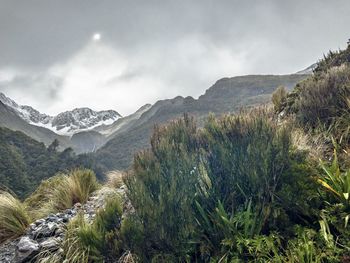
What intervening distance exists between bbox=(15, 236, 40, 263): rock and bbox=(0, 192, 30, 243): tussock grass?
1078mm

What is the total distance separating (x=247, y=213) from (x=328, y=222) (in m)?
0.90

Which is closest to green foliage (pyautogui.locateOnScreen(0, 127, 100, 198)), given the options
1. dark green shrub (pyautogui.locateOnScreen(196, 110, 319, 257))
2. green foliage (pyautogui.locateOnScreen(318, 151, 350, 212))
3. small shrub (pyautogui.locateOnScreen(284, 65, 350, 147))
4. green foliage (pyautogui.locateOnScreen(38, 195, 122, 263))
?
small shrub (pyautogui.locateOnScreen(284, 65, 350, 147))

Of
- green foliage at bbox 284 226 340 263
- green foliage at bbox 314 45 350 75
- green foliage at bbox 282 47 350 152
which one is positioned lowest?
green foliage at bbox 284 226 340 263

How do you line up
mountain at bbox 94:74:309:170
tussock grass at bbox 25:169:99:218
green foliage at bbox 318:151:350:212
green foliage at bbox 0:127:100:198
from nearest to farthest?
green foliage at bbox 318:151:350:212, tussock grass at bbox 25:169:99:218, green foliage at bbox 0:127:100:198, mountain at bbox 94:74:309:170

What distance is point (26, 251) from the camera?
4793 mm

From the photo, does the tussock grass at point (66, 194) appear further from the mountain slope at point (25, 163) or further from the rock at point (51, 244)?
the mountain slope at point (25, 163)

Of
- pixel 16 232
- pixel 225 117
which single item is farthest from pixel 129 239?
pixel 16 232

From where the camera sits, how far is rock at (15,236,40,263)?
4724 mm

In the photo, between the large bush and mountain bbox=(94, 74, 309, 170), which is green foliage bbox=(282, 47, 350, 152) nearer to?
the large bush

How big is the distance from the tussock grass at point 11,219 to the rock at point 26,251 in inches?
42.4

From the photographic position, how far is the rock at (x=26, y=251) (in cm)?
472

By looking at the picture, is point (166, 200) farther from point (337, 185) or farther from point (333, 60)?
point (333, 60)

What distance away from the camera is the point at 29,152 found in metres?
47.8

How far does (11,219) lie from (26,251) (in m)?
1.44
